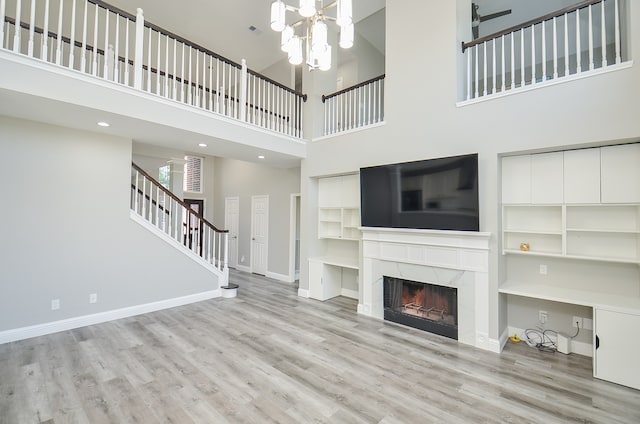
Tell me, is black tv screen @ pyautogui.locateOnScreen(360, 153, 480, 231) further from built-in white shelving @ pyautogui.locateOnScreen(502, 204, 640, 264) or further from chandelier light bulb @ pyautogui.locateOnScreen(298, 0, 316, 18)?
chandelier light bulb @ pyautogui.locateOnScreen(298, 0, 316, 18)

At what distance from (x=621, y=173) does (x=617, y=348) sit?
5.75 feet

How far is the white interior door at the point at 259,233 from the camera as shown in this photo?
7.54 meters

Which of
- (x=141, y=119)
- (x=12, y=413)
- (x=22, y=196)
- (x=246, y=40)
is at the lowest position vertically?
(x=12, y=413)

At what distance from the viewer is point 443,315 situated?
3.98 m

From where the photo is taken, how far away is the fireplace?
388cm

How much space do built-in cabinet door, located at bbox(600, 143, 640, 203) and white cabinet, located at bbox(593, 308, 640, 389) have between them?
1.18 metres

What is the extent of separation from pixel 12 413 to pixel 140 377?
2.89ft

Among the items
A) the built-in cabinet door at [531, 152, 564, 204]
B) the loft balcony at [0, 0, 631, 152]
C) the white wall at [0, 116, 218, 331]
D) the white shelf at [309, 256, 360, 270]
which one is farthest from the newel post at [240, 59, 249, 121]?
the built-in cabinet door at [531, 152, 564, 204]

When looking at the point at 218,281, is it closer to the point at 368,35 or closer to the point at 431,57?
the point at 431,57

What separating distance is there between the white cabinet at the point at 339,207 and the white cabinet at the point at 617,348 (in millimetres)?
3223

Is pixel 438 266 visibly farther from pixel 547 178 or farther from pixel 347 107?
pixel 347 107

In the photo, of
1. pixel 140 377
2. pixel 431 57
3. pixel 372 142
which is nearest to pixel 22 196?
pixel 140 377


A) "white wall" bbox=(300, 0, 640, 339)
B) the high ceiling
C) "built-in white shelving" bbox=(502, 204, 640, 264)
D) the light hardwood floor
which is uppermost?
the high ceiling

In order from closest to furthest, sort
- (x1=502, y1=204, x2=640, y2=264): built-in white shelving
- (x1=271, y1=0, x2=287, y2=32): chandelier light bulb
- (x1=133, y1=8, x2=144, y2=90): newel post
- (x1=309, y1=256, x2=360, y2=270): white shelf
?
1. (x1=271, y1=0, x2=287, y2=32): chandelier light bulb
2. (x1=502, y1=204, x2=640, y2=264): built-in white shelving
3. (x1=133, y1=8, x2=144, y2=90): newel post
4. (x1=309, y1=256, x2=360, y2=270): white shelf
